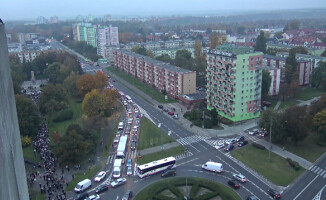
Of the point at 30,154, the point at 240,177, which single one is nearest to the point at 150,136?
the point at 240,177

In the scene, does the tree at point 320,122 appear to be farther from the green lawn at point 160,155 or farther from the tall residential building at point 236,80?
the green lawn at point 160,155

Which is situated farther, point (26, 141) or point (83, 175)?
point (26, 141)

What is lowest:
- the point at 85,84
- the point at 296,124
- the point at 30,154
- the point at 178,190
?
the point at 178,190

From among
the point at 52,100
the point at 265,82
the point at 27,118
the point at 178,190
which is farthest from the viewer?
the point at 265,82

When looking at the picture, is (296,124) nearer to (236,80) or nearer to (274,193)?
(274,193)

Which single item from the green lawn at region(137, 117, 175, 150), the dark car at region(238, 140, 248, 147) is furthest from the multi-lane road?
the dark car at region(238, 140, 248, 147)

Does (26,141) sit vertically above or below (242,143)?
above
